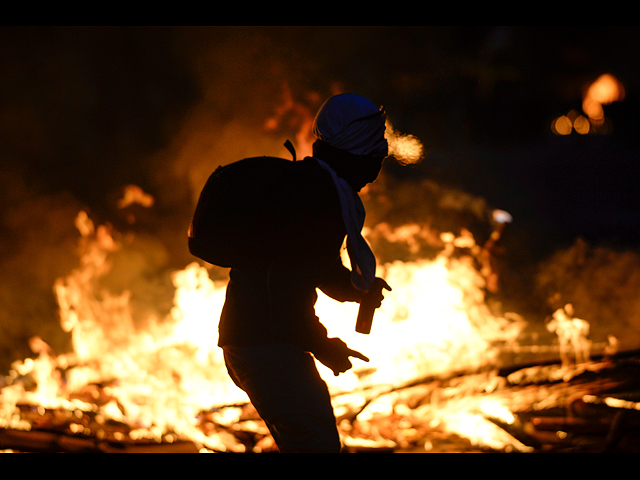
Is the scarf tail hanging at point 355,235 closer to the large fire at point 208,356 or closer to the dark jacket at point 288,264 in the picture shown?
the dark jacket at point 288,264

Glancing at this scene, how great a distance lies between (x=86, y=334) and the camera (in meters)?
4.80

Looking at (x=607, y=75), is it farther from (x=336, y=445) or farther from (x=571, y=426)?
(x=336, y=445)

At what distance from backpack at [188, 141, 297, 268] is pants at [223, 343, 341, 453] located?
37 centimetres

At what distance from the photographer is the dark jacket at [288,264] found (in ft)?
5.72

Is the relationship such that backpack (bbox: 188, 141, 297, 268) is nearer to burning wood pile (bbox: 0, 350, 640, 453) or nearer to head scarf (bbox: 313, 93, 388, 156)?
head scarf (bbox: 313, 93, 388, 156)

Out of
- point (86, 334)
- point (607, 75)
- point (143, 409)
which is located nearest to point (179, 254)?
point (86, 334)

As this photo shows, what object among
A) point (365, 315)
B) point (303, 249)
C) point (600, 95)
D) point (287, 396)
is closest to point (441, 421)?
point (365, 315)

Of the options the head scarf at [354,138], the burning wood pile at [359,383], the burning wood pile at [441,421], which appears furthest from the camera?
the burning wood pile at [359,383]

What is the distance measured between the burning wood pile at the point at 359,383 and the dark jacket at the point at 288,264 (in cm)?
193

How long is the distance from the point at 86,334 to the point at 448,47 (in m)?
5.35

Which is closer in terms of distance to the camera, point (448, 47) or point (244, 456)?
point (244, 456)

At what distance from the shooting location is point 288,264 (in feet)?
5.99

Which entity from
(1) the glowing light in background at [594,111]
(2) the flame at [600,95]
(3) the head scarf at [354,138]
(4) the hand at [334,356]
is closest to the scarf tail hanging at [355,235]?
(3) the head scarf at [354,138]

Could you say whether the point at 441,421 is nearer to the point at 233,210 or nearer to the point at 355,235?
the point at 355,235
